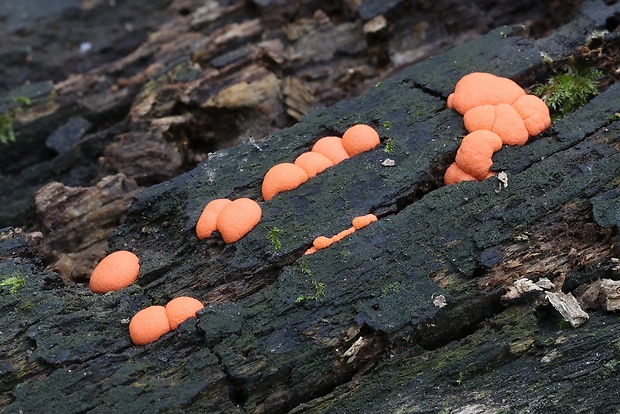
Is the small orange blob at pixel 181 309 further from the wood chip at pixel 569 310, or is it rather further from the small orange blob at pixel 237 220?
the wood chip at pixel 569 310

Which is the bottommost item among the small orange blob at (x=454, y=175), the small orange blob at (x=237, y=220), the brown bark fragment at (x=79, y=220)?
the small orange blob at (x=454, y=175)

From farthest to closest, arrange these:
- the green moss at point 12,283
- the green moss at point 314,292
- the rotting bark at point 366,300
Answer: the green moss at point 12,283 < the green moss at point 314,292 < the rotting bark at point 366,300

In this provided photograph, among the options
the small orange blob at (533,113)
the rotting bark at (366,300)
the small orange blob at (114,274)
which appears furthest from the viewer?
the small orange blob at (533,113)

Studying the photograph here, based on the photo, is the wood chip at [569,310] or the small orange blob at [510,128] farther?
the small orange blob at [510,128]

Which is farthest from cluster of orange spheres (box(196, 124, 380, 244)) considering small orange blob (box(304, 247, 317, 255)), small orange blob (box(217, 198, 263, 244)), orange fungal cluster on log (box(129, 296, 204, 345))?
orange fungal cluster on log (box(129, 296, 204, 345))

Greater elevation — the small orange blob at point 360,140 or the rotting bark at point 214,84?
Answer: the rotting bark at point 214,84

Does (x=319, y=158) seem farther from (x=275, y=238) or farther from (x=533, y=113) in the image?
(x=533, y=113)

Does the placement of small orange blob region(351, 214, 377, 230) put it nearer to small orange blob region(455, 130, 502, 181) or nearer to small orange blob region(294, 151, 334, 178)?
small orange blob region(294, 151, 334, 178)

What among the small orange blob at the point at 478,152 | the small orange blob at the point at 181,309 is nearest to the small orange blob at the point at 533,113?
the small orange blob at the point at 478,152
